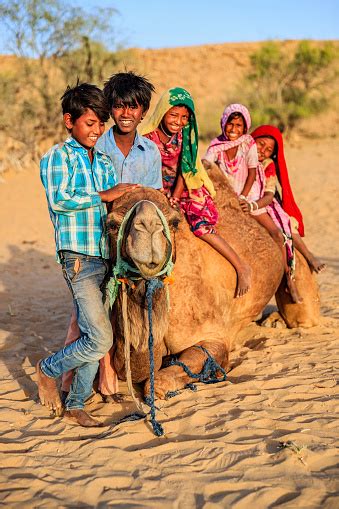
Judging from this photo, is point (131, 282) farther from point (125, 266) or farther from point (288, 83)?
point (288, 83)

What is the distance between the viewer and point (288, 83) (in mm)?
→ 26812

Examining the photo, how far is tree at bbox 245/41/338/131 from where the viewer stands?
25469 mm

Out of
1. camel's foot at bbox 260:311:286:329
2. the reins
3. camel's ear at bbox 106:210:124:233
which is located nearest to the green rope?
the reins

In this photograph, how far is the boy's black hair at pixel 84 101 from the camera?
3.96 m

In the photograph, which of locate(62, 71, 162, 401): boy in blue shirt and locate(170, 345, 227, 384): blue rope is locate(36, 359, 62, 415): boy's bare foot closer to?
locate(62, 71, 162, 401): boy in blue shirt

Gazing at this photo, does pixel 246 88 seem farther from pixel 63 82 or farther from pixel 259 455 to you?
pixel 259 455

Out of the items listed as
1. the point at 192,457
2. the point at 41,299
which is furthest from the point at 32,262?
the point at 192,457

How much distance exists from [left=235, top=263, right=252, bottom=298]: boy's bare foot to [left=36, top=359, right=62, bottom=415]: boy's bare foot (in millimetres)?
1946

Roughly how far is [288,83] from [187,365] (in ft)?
79.7

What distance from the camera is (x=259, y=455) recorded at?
3438 mm

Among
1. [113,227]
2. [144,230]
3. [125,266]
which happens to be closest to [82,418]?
[125,266]

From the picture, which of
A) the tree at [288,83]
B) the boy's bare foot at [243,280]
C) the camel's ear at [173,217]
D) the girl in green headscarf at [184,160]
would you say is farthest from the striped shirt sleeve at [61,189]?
the tree at [288,83]

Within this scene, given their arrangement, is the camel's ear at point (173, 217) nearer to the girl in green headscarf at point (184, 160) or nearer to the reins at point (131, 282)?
the reins at point (131, 282)

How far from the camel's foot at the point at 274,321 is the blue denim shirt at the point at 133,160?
315 centimetres
